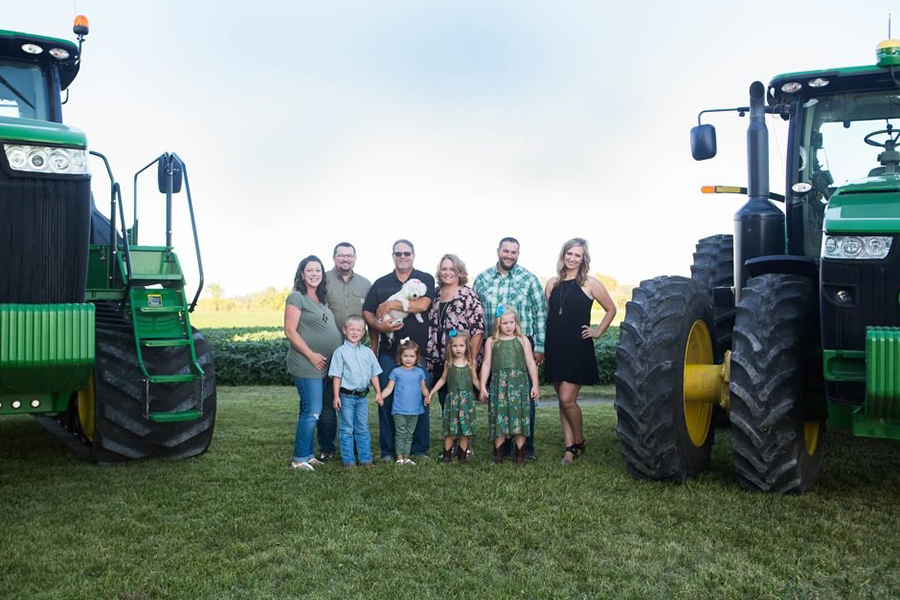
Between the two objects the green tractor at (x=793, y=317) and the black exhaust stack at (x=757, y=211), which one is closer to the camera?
the green tractor at (x=793, y=317)

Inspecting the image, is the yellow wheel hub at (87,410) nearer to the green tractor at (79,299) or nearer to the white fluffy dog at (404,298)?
the green tractor at (79,299)

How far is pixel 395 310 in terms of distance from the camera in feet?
22.8

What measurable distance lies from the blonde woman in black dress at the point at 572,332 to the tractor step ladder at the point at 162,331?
2.71 m

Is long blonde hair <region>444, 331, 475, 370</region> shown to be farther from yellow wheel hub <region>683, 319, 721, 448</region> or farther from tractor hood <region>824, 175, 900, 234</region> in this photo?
tractor hood <region>824, 175, 900, 234</region>

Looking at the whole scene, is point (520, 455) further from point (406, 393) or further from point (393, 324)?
point (393, 324)

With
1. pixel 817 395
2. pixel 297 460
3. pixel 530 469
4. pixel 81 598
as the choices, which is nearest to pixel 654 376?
pixel 817 395

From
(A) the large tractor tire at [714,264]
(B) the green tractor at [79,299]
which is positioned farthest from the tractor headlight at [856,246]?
(B) the green tractor at [79,299]

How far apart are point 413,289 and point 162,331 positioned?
1.97m

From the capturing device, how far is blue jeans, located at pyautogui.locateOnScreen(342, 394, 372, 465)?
6695 millimetres

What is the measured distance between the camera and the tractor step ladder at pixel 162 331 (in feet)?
20.2

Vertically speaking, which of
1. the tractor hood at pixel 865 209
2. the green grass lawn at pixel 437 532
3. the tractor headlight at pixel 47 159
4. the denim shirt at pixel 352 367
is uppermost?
the tractor headlight at pixel 47 159

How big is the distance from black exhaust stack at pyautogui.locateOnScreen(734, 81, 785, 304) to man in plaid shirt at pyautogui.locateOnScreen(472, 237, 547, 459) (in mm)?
1574

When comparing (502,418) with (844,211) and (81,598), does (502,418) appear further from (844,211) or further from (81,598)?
(81,598)

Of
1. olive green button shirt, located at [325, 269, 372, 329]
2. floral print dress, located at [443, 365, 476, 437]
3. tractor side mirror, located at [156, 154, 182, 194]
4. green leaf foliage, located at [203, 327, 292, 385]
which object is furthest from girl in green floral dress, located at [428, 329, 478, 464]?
green leaf foliage, located at [203, 327, 292, 385]
